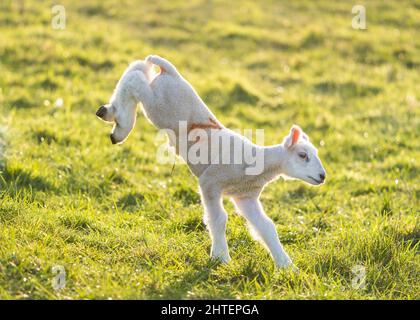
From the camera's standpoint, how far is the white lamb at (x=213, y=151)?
5.72 meters

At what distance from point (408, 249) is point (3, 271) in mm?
3394

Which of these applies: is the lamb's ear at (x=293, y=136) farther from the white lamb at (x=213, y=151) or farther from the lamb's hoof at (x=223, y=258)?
the lamb's hoof at (x=223, y=258)

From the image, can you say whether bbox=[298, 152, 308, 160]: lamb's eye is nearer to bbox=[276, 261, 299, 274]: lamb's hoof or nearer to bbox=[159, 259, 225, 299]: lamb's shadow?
bbox=[276, 261, 299, 274]: lamb's hoof

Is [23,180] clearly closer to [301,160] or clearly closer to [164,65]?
[164,65]

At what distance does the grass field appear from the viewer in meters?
5.45

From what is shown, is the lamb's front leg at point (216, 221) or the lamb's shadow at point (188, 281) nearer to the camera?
the lamb's shadow at point (188, 281)

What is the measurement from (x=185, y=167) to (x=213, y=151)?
10.00 feet

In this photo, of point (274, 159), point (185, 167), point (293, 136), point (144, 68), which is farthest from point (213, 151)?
point (185, 167)

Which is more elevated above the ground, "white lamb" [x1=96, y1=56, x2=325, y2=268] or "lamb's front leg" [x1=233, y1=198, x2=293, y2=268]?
"white lamb" [x1=96, y1=56, x2=325, y2=268]

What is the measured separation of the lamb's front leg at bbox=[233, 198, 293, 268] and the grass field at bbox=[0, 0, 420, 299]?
5.8 inches

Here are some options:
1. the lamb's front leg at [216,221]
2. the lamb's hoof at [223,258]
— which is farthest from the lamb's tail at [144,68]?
the lamb's hoof at [223,258]

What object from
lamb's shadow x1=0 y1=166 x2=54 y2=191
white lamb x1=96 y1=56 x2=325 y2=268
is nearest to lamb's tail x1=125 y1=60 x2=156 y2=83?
white lamb x1=96 y1=56 x2=325 y2=268
